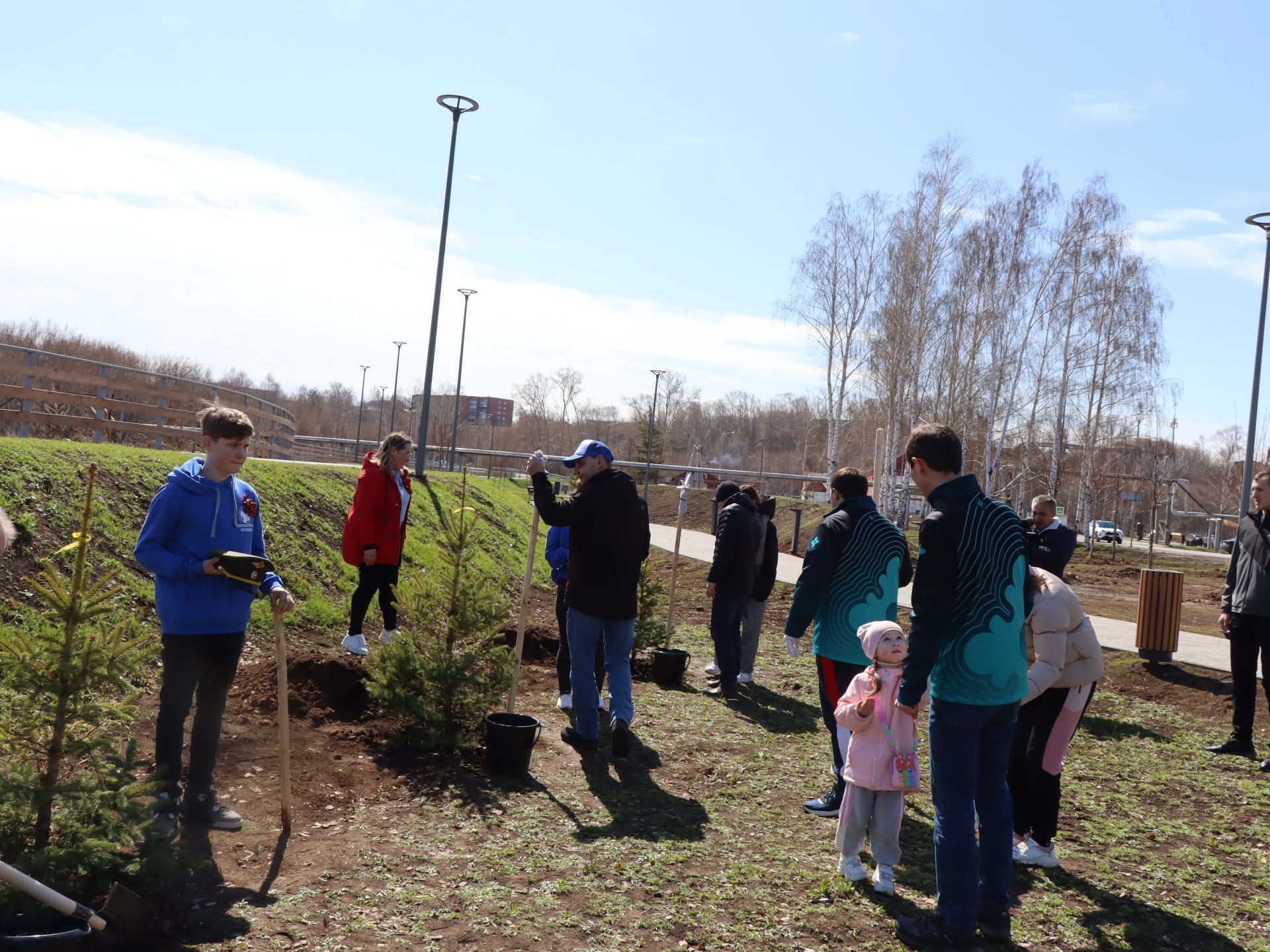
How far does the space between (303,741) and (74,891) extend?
2399 mm

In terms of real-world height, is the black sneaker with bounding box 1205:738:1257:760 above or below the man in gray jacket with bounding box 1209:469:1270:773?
below

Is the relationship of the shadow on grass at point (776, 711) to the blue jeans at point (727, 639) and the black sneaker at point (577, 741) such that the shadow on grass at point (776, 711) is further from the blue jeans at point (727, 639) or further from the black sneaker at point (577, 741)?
the black sneaker at point (577, 741)

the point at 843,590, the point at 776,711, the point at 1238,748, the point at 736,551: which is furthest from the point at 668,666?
the point at 1238,748

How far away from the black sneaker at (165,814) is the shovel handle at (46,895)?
1.85 feet

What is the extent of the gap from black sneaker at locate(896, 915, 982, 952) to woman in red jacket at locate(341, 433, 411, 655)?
15.1 ft

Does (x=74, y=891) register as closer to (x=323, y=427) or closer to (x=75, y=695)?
(x=75, y=695)

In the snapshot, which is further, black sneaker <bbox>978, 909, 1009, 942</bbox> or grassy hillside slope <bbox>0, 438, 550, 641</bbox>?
grassy hillside slope <bbox>0, 438, 550, 641</bbox>

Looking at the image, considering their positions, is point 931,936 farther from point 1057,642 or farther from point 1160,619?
point 1160,619

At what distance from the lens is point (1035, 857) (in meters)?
4.47

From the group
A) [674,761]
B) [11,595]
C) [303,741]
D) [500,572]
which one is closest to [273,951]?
[303,741]

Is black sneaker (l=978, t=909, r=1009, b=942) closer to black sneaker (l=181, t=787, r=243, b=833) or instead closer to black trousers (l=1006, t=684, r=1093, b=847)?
black trousers (l=1006, t=684, r=1093, b=847)

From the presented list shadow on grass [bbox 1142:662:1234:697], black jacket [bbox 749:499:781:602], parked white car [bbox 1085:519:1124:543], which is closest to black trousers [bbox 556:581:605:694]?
black jacket [bbox 749:499:781:602]

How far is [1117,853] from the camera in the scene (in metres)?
4.79

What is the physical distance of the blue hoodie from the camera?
3984mm
